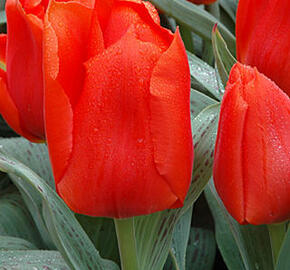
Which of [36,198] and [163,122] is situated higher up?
[163,122]

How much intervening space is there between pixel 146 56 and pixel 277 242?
0.17 m

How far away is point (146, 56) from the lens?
319 mm

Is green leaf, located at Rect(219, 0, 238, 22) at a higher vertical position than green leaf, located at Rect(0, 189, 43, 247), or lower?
higher

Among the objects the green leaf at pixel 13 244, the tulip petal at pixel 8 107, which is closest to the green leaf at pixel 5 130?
the green leaf at pixel 13 244

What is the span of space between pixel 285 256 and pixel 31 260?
0.21 metres

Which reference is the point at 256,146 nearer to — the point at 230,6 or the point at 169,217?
the point at 169,217

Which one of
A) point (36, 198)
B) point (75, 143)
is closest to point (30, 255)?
point (36, 198)

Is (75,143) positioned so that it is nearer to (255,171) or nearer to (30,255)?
(255,171)

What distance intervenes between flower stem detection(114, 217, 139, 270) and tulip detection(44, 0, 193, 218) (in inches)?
1.4

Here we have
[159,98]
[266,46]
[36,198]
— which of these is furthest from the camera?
[36,198]

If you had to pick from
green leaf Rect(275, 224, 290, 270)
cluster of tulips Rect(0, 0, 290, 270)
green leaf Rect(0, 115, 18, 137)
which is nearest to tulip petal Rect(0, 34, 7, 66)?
cluster of tulips Rect(0, 0, 290, 270)

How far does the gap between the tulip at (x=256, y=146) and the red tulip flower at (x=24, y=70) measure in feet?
0.47

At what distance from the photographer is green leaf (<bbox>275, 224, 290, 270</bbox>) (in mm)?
364

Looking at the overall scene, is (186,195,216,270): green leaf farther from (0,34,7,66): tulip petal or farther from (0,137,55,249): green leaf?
(0,34,7,66): tulip petal
